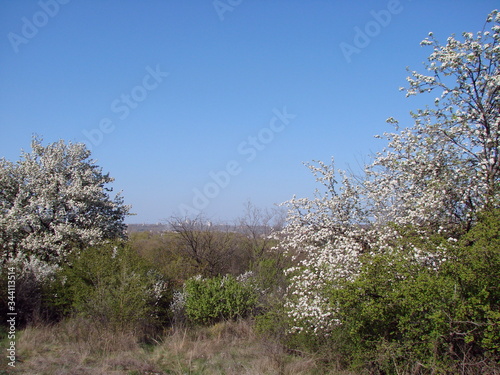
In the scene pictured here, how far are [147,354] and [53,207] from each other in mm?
6924

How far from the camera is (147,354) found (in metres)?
7.98

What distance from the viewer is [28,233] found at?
12359 millimetres

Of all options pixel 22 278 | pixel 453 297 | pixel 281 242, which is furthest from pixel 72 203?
pixel 453 297

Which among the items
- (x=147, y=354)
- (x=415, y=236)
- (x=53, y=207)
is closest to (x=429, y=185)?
(x=415, y=236)

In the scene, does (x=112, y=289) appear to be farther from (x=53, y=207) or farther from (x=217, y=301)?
(x=53, y=207)

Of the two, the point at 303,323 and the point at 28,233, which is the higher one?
the point at 28,233

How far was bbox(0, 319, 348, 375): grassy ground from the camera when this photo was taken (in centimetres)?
674

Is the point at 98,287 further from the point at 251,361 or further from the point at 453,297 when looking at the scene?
the point at 453,297

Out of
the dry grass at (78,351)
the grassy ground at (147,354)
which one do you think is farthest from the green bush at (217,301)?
the dry grass at (78,351)

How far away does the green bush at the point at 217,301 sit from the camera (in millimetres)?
10953

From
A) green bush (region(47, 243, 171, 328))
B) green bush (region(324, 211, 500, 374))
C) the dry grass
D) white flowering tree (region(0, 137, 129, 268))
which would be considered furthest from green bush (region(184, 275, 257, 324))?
green bush (region(324, 211, 500, 374))

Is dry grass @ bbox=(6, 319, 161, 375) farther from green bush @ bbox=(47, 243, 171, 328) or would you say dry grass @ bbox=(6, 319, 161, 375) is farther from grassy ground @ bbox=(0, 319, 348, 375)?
green bush @ bbox=(47, 243, 171, 328)

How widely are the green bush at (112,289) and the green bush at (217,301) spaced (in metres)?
0.79

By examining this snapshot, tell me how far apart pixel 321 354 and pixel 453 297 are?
9.17ft
